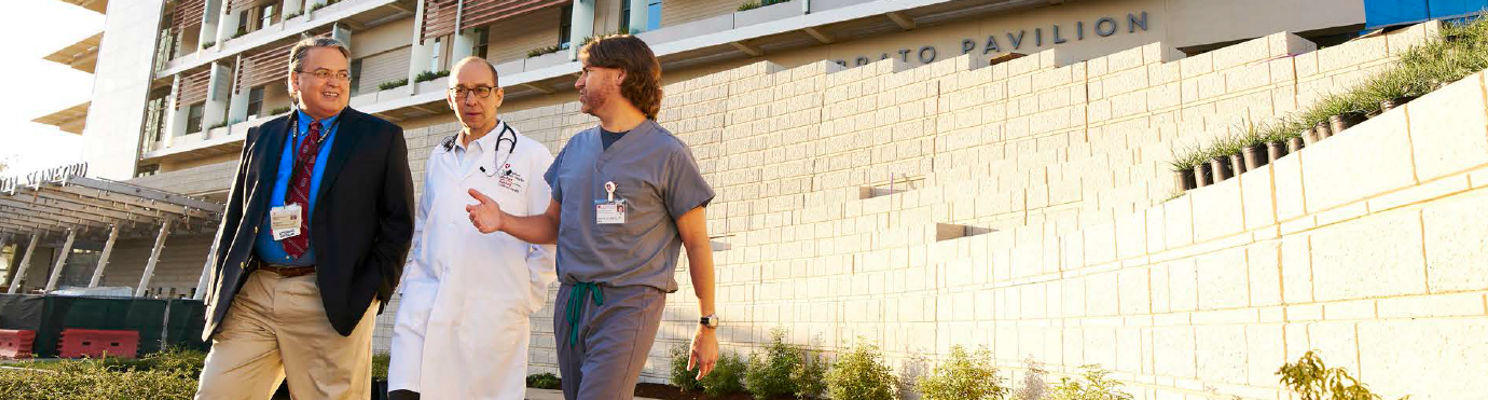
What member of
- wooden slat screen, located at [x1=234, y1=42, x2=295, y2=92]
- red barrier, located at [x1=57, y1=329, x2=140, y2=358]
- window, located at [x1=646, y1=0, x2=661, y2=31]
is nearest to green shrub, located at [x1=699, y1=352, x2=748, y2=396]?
red barrier, located at [x1=57, y1=329, x2=140, y2=358]

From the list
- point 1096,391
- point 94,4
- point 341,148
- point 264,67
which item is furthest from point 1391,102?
point 94,4

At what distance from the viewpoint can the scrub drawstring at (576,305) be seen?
2.84 metres

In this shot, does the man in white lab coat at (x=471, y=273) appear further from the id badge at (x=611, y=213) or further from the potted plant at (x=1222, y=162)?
the potted plant at (x=1222, y=162)

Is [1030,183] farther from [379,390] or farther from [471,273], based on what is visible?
[471,273]

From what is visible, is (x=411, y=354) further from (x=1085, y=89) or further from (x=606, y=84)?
(x=1085, y=89)

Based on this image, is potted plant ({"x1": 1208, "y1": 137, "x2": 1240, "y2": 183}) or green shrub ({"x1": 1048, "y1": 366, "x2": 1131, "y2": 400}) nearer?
green shrub ({"x1": 1048, "y1": 366, "x2": 1131, "y2": 400})

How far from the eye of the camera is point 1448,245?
325cm

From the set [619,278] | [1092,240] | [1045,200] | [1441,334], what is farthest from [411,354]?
[1045,200]

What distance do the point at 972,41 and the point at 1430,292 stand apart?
13734 millimetres

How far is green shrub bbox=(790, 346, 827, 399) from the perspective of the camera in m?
8.75

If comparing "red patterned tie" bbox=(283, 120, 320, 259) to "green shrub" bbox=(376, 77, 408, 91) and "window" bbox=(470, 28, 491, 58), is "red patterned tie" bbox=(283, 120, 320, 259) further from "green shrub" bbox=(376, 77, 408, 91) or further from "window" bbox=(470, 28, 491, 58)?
"green shrub" bbox=(376, 77, 408, 91)

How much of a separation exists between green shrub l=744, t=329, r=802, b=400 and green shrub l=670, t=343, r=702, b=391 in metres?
0.95

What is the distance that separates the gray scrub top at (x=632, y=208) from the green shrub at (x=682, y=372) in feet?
22.9

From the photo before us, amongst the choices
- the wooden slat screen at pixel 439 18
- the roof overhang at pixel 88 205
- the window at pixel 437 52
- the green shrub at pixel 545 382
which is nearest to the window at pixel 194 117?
the roof overhang at pixel 88 205
